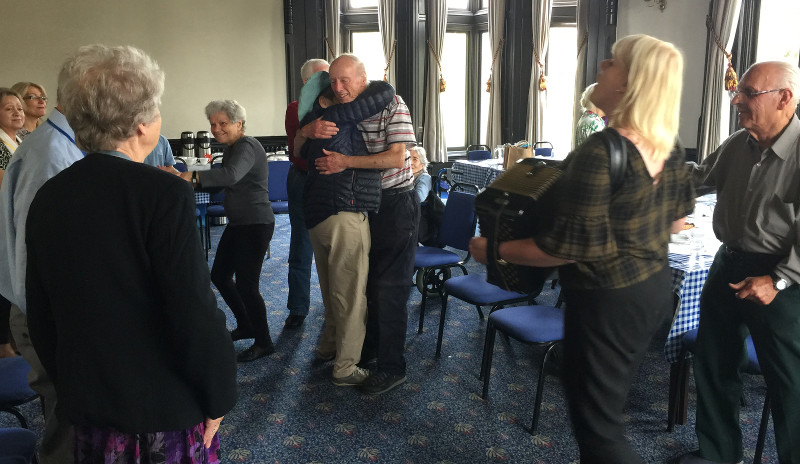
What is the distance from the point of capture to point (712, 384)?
7.49 feet

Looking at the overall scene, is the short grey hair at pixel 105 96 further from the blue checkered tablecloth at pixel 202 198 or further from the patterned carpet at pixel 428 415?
the blue checkered tablecloth at pixel 202 198

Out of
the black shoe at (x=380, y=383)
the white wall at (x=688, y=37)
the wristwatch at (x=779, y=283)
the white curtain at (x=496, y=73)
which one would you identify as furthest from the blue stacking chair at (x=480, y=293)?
the white curtain at (x=496, y=73)

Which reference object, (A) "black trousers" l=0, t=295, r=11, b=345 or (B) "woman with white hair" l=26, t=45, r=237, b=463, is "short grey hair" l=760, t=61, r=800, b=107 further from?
(A) "black trousers" l=0, t=295, r=11, b=345

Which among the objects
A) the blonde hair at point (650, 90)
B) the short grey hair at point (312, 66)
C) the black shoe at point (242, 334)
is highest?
the short grey hair at point (312, 66)

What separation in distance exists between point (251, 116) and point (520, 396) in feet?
22.1

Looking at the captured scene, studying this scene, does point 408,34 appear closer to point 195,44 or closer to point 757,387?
point 195,44

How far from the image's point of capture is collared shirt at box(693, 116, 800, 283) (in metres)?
2.00

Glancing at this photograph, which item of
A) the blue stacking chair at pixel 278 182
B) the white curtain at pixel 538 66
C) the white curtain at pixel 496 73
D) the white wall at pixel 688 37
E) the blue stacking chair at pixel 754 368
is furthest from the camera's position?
the white curtain at pixel 496 73

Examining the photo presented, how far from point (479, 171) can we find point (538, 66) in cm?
253

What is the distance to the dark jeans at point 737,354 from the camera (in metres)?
2.01

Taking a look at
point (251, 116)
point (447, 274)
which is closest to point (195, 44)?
point (251, 116)

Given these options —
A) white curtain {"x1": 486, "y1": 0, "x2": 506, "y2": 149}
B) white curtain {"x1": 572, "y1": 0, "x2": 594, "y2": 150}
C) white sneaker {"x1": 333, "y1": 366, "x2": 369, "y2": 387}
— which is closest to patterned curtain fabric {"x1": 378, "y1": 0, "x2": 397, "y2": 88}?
white curtain {"x1": 486, "y1": 0, "x2": 506, "y2": 149}

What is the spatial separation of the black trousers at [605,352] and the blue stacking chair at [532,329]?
76 cm

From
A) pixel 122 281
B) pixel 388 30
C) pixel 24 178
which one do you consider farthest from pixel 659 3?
pixel 122 281
